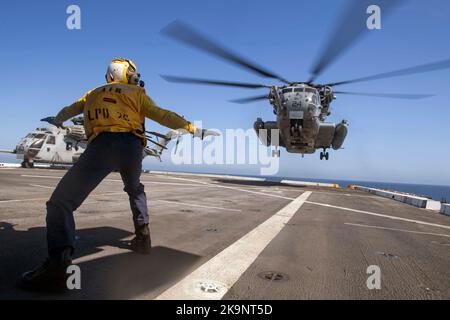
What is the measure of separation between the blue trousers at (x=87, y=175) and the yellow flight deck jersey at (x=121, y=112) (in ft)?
0.35

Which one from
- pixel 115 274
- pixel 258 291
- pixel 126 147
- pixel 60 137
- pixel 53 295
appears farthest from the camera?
pixel 60 137

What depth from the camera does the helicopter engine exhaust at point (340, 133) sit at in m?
24.0

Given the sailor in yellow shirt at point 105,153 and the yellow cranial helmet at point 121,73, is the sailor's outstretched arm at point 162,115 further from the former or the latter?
the yellow cranial helmet at point 121,73

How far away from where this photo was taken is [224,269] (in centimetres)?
329

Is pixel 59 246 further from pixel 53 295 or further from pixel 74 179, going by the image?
pixel 74 179

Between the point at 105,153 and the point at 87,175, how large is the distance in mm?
286

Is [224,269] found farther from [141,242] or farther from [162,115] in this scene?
[162,115]

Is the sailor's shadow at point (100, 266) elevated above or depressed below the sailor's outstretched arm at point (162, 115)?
below

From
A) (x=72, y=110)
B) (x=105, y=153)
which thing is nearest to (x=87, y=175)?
(x=105, y=153)

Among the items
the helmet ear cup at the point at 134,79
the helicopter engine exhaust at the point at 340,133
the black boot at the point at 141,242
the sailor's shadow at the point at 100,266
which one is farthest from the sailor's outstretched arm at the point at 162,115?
the helicopter engine exhaust at the point at 340,133

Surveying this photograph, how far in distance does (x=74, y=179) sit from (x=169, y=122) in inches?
45.4

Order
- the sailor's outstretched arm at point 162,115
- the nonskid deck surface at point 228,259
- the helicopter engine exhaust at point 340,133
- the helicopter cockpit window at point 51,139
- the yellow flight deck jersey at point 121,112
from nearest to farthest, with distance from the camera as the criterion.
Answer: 1. the nonskid deck surface at point 228,259
2. the yellow flight deck jersey at point 121,112
3. the sailor's outstretched arm at point 162,115
4. the helicopter engine exhaust at point 340,133
5. the helicopter cockpit window at point 51,139
